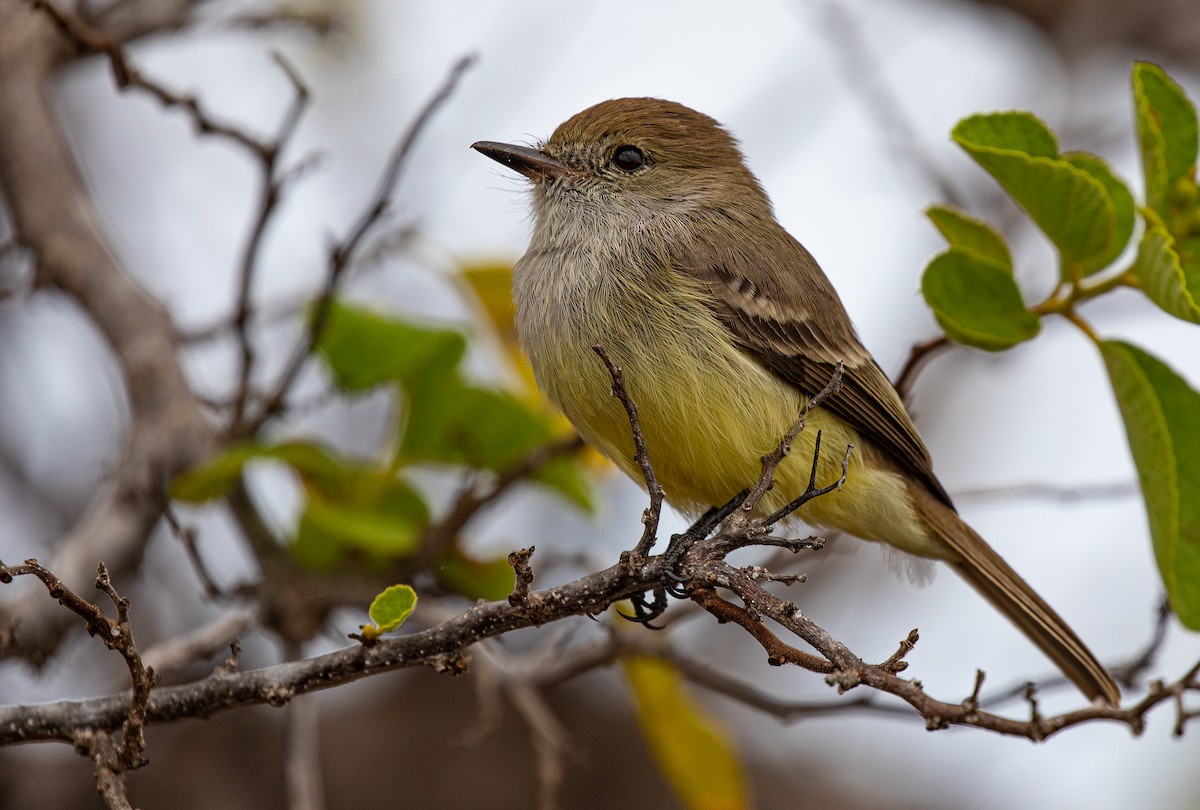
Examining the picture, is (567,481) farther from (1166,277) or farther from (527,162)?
(1166,277)

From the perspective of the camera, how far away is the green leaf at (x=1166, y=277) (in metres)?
2.84

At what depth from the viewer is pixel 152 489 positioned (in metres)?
3.88

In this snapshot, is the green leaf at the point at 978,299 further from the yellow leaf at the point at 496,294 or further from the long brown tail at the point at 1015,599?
the yellow leaf at the point at 496,294

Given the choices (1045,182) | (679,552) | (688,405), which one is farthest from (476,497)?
(1045,182)

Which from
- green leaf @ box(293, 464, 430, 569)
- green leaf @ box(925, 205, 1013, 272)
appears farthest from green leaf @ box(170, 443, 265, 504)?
green leaf @ box(925, 205, 1013, 272)

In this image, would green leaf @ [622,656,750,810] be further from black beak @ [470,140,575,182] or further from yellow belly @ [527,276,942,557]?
black beak @ [470,140,575,182]

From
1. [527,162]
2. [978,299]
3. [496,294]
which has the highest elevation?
[527,162]

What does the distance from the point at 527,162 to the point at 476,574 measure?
135 centimetres

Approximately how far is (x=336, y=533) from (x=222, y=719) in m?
2.10

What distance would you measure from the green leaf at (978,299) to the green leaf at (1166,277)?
0.28 m

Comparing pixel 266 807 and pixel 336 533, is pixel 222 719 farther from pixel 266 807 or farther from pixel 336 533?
pixel 336 533

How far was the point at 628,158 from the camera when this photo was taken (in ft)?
14.0

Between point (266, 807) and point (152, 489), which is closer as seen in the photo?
point (152, 489)

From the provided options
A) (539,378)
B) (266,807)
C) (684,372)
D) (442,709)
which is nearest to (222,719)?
(266,807)
